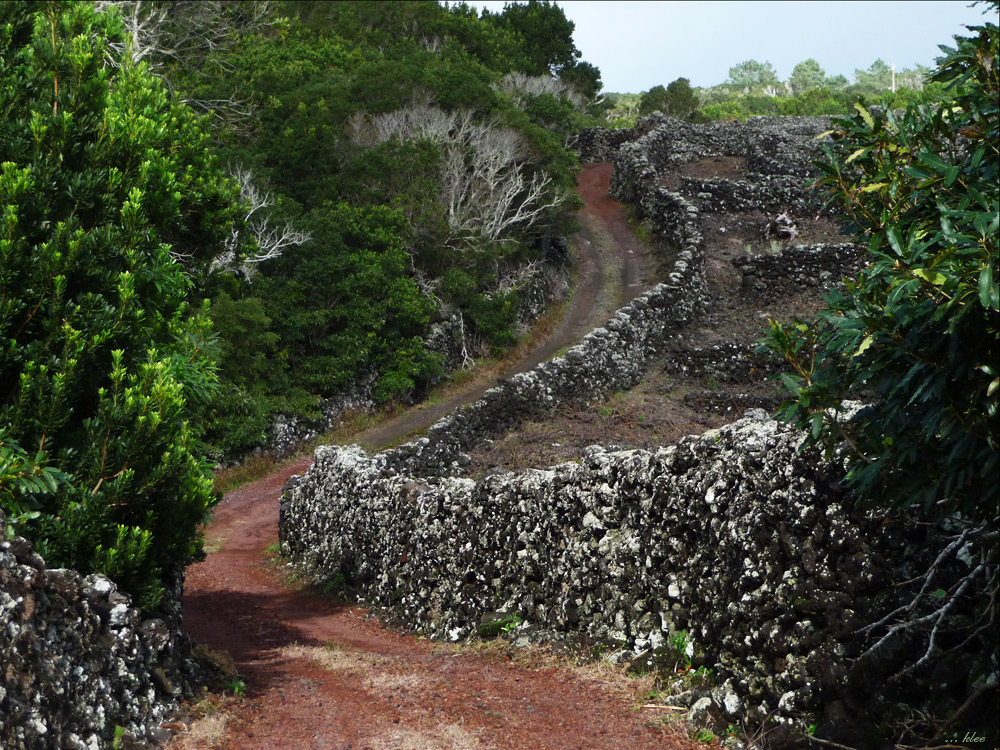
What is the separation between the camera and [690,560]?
9.08 meters

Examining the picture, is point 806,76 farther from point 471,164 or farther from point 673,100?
point 471,164

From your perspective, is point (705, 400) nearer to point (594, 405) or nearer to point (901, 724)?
point (594, 405)

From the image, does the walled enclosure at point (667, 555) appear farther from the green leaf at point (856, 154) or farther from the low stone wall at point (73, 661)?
the low stone wall at point (73, 661)

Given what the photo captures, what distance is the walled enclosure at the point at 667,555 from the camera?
695cm

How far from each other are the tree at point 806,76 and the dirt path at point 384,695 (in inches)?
4927

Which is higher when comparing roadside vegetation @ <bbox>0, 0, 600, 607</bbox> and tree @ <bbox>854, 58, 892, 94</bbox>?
tree @ <bbox>854, 58, 892, 94</bbox>

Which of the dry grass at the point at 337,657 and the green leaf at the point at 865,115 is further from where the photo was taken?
the dry grass at the point at 337,657

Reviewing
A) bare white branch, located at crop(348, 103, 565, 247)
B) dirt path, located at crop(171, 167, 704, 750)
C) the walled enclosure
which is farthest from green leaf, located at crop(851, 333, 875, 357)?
bare white branch, located at crop(348, 103, 565, 247)

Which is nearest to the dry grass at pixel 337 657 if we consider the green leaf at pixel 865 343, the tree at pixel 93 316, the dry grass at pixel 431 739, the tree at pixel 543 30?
the dry grass at pixel 431 739

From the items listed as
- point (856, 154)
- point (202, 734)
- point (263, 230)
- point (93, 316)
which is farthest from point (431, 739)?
point (263, 230)

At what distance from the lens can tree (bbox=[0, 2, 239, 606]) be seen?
8336 millimetres

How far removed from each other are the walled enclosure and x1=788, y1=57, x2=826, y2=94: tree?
123 m

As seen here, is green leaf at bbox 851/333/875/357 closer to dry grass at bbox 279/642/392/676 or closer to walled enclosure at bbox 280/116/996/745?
walled enclosure at bbox 280/116/996/745

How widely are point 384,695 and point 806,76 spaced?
138766 millimetres
